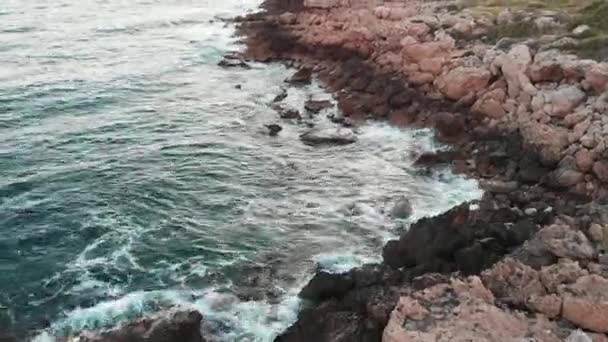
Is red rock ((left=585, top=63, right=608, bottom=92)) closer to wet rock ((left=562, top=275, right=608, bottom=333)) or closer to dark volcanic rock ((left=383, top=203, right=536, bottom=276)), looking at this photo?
dark volcanic rock ((left=383, top=203, right=536, bottom=276))

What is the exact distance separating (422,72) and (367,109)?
344 cm

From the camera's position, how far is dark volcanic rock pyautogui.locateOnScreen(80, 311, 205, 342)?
19178mm

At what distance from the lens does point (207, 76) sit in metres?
45.1

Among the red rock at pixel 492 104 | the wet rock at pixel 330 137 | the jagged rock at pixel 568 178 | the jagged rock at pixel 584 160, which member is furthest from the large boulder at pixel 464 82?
the jagged rock at pixel 568 178

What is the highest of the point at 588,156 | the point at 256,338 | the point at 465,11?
the point at 465,11

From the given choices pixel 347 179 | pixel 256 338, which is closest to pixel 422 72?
pixel 347 179

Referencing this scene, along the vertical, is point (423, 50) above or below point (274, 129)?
above

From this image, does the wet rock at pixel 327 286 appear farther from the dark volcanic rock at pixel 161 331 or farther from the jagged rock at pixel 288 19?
the jagged rock at pixel 288 19

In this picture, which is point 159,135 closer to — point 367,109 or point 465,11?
point 367,109

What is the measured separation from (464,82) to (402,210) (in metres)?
9.76

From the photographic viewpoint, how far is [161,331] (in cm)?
1927

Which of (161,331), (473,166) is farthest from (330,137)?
(161,331)

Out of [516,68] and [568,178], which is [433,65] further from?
[568,178]

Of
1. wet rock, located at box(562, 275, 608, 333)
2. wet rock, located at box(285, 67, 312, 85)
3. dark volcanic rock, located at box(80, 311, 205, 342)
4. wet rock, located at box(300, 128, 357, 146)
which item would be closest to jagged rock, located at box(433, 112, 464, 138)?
wet rock, located at box(300, 128, 357, 146)
